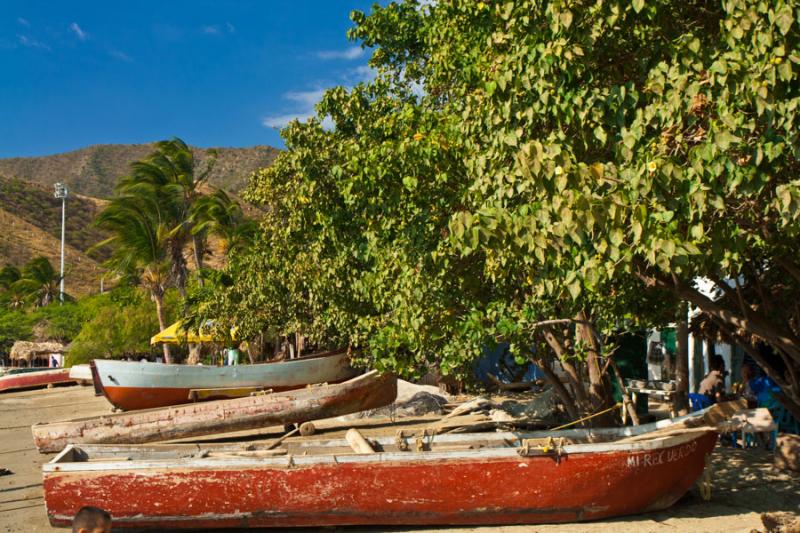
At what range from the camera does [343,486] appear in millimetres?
6977

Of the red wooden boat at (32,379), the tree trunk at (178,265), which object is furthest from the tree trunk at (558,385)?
the red wooden boat at (32,379)

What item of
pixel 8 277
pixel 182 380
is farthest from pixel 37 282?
pixel 182 380

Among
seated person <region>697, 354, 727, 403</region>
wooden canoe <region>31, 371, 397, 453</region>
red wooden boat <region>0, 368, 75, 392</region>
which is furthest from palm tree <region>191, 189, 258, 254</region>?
seated person <region>697, 354, 727, 403</region>

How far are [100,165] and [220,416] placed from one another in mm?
134056

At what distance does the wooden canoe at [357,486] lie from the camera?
22.7ft

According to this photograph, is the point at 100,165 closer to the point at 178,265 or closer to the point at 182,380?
the point at 178,265

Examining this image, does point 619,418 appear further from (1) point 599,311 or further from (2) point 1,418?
(2) point 1,418

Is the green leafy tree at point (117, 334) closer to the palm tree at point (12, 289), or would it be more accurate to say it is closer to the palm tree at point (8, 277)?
the palm tree at point (12, 289)

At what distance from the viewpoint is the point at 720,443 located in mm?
10844

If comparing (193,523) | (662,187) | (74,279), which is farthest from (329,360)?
(74,279)

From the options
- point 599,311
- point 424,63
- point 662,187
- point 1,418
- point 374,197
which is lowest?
point 1,418

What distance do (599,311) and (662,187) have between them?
3498mm

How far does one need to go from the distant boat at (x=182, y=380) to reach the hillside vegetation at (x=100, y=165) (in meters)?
99.5

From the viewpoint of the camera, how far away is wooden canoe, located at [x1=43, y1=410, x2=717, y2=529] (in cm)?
693
